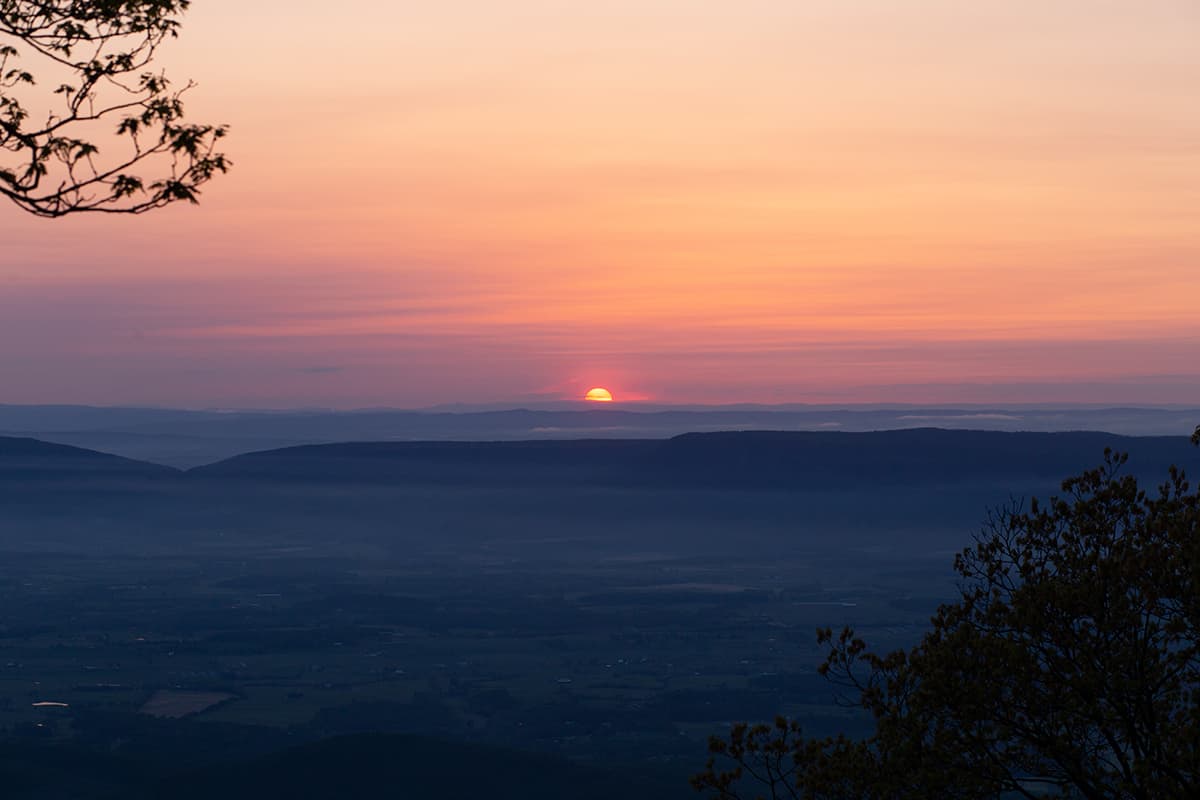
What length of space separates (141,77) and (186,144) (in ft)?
5.75

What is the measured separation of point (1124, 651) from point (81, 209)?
19.2m

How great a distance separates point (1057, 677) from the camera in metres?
23.0

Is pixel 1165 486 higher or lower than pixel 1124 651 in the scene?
higher

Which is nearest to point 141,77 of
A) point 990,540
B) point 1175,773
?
point 990,540

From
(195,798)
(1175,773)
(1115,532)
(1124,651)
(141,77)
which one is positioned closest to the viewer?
(1175,773)

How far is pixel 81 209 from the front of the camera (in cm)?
2464

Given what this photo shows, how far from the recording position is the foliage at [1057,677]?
2255 centimetres

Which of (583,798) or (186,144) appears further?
(583,798)

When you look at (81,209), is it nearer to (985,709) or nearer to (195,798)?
(985,709)

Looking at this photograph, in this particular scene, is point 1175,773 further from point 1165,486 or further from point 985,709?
point 1165,486

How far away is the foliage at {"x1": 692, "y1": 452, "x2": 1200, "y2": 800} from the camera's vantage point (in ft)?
74.0

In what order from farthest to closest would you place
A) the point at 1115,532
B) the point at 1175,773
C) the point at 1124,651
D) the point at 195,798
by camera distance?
the point at 195,798
the point at 1115,532
the point at 1124,651
the point at 1175,773

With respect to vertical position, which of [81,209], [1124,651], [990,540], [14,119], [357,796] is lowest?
[357,796]

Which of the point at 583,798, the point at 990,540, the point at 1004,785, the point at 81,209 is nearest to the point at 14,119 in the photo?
the point at 81,209
